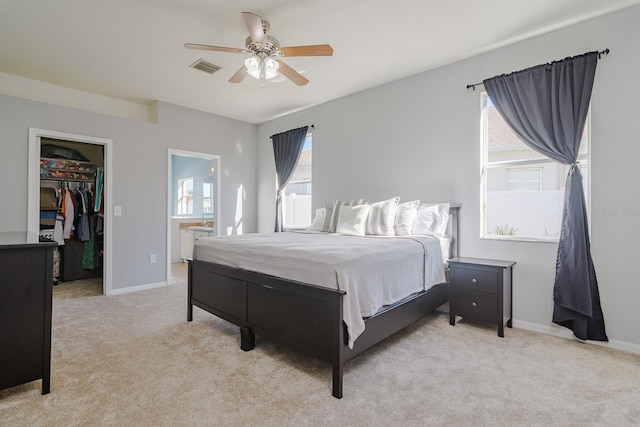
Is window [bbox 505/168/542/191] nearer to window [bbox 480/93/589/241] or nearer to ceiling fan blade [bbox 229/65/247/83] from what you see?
window [bbox 480/93/589/241]

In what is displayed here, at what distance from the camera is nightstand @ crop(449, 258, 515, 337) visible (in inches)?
109

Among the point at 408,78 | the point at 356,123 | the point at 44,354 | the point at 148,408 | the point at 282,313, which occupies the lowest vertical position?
the point at 148,408

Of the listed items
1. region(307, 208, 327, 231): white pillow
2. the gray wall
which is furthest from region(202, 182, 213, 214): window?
region(307, 208, 327, 231): white pillow

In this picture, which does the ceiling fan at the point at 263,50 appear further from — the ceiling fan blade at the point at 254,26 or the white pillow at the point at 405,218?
the white pillow at the point at 405,218

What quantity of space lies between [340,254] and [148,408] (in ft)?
4.61

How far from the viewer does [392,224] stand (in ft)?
11.2

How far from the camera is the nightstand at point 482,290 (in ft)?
9.11

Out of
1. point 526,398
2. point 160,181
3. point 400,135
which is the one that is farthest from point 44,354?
point 400,135

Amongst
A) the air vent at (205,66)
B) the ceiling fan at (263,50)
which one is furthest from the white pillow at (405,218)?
the air vent at (205,66)

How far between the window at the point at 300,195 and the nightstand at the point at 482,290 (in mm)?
2596

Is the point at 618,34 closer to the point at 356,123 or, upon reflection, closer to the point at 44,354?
the point at 356,123

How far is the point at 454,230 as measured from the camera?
3.38m

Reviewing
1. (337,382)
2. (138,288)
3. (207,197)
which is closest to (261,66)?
(337,382)

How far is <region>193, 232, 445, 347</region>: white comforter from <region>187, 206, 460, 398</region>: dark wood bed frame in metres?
0.07
